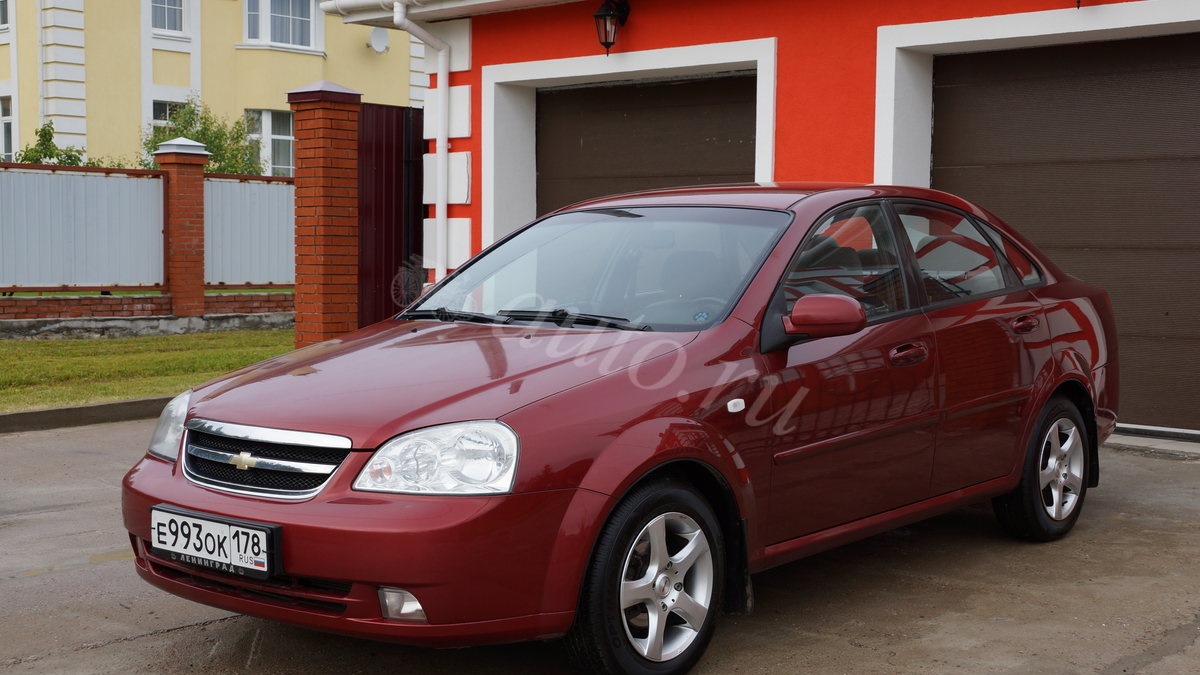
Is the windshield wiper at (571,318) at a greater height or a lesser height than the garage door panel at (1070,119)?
lesser

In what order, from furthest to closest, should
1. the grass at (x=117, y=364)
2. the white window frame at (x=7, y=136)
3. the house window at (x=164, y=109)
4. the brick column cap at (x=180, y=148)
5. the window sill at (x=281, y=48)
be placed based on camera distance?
the window sill at (x=281, y=48), the white window frame at (x=7, y=136), the house window at (x=164, y=109), the brick column cap at (x=180, y=148), the grass at (x=117, y=364)

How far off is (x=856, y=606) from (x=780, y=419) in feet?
3.25

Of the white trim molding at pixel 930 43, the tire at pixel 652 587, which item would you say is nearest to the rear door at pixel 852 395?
the tire at pixel 652 587

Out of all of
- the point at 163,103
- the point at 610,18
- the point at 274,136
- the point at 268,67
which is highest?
the point at 268,67

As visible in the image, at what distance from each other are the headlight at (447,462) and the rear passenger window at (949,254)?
87.1 inches

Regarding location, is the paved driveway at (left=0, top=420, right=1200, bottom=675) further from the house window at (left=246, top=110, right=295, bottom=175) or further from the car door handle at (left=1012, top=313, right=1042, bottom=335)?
the house window at (left=246, top=110, right=295, bottom=175)

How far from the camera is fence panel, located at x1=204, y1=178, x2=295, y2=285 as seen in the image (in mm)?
18094

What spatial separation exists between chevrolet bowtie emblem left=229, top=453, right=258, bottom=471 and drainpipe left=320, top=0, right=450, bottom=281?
7.41 meters

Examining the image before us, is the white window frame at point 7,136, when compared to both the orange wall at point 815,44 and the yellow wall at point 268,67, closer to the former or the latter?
the yellow wall at point 268,67

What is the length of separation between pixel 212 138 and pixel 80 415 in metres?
13.5

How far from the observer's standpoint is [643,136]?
420 inches

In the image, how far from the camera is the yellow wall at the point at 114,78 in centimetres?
2452

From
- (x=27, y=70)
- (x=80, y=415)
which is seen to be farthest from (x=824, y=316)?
(x=27, y=70)

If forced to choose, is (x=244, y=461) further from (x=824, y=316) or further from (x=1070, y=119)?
(x=1070, y=119)
